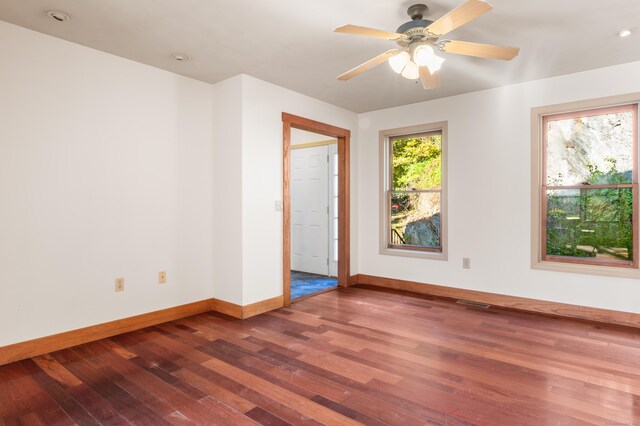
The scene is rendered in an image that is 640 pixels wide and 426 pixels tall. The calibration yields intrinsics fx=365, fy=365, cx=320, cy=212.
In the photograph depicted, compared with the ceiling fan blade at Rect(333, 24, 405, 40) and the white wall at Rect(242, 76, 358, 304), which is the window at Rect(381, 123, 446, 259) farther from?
the ceiling fan blade at Rect(333, 24, 405, 40)

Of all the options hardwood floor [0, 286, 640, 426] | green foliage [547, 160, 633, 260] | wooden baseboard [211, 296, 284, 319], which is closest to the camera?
hardwood floor [0, 286, 640, 426]

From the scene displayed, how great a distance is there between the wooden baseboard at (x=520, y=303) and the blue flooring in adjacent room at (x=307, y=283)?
16.7 inches

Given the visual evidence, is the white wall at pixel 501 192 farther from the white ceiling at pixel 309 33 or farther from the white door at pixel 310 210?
the white door at pixel 310 210

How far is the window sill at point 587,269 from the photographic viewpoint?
3566 millimetres

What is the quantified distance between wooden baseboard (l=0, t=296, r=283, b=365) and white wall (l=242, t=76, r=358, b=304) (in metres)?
0.12

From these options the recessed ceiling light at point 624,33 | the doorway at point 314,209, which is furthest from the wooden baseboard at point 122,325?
the recessed ceiling light at point 624,33

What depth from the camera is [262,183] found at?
13.2ft

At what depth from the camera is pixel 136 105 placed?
3.51 metres

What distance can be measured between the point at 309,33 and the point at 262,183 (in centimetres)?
167

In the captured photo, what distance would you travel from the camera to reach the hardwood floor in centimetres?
205

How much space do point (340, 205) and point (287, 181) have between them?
123 cm

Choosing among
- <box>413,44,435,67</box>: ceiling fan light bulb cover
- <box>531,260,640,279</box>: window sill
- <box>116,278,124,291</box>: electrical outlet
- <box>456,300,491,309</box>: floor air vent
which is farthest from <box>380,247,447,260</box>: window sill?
<box>116,278,124,291</box>: electrical outlet

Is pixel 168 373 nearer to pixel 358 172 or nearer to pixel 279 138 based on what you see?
pixel 279 138

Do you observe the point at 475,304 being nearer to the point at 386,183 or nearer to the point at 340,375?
the point at 386,183
